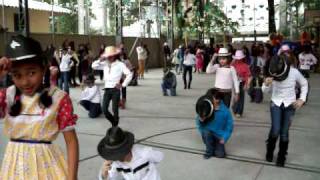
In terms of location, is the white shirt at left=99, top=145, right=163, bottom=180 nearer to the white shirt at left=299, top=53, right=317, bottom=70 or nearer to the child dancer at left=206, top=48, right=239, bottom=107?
the child dancer at left=206, top=48, right=239, bottom=107

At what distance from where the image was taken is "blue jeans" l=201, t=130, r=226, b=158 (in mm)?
6152

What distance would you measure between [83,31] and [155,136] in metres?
18.9

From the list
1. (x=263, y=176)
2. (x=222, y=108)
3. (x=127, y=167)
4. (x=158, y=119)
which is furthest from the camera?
(x=158, y=119)

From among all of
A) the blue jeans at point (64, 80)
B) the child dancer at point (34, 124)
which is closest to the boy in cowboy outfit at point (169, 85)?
the blue jeans at point (64, 80)

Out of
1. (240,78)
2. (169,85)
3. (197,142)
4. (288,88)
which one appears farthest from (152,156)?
(169,85)

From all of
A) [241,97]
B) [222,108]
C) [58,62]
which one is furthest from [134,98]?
[222,108]

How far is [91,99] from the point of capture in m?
9.77

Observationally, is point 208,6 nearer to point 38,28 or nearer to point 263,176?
point 38,28

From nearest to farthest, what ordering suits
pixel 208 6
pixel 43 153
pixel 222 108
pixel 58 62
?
pixel 43 153 → pixel 222 108 → pixel 58 62 → pixel 208 6

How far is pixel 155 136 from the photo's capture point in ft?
24.8

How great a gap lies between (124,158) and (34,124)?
102cm

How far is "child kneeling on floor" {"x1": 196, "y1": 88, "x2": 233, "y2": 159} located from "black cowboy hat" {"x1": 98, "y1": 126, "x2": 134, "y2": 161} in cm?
294

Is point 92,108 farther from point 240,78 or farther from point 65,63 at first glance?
point 65,63

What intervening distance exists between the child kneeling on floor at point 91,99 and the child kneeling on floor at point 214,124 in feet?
12.7
